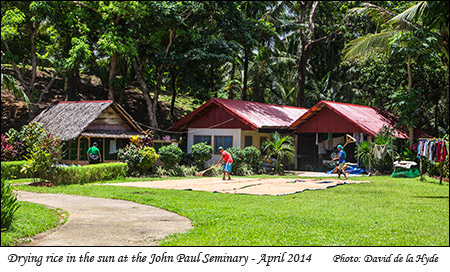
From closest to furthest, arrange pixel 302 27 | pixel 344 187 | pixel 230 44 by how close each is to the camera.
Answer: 1. pixel 344 187
2. pixel 230 44
3. pixel 302 27

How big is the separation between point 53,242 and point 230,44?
2855cm

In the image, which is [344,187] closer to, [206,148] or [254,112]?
[206,148]

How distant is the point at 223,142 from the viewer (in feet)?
99.3

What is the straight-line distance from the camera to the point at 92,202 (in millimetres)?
12805

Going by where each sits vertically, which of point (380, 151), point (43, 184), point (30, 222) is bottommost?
point (43, 184)

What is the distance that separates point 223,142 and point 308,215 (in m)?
19.3

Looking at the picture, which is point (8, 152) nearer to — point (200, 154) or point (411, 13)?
point (200, 154)

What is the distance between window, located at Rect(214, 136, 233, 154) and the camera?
29944 mm

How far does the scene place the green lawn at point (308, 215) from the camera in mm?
8406

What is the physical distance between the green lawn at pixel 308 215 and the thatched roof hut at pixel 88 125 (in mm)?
9667

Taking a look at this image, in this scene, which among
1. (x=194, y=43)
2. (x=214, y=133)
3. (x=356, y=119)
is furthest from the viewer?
(x=194, y=43)

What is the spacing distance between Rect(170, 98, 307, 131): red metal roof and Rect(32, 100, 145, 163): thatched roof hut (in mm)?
4131

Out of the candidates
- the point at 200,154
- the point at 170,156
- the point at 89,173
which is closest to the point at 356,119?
the point at 200,154
